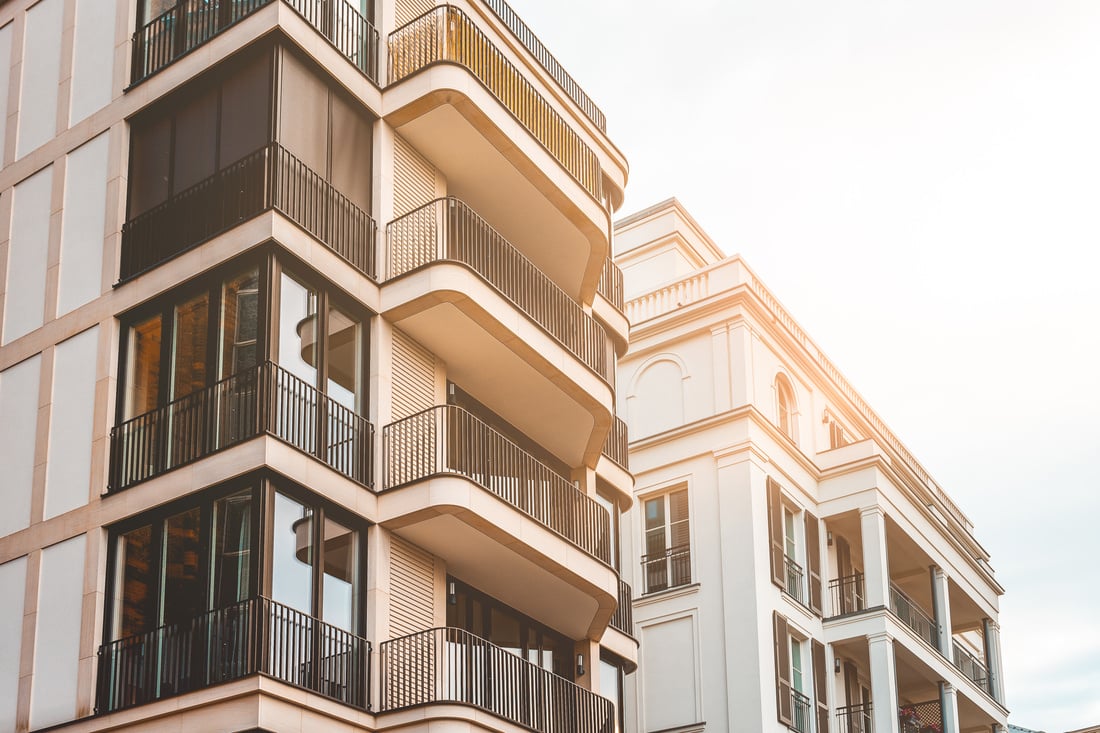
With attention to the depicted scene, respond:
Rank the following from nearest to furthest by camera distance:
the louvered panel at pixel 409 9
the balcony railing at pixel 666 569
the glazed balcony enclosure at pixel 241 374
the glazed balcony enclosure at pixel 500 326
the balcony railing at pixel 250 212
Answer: the glazed balcony enclosure at pixel 241 374 < the balcony railing at pixel 250 212 < the glazed balcony enclosure at pixel 500 326 < the louvered panel at pixel 409 9 < the balcony railing at pixel 666 569

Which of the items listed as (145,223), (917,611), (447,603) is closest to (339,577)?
(447,603)

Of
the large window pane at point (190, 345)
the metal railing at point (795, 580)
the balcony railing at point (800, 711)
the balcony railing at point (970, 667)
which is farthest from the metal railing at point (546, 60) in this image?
the balcony railing at point (970, 667)

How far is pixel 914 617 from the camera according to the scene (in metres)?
44.7

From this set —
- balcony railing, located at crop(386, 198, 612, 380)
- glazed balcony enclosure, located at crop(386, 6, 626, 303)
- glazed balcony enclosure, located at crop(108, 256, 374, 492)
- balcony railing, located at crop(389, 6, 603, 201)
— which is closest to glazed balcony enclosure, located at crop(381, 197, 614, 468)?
balcony railing, located at crop(386, 198, 612, 380)

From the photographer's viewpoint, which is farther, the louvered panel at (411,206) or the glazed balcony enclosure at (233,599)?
the louvered panel at (411,206)

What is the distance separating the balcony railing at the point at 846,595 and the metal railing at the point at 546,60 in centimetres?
1539

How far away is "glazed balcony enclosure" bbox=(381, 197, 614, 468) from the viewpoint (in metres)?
24.5

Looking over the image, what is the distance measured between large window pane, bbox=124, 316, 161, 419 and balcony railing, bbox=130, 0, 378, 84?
4342 mm

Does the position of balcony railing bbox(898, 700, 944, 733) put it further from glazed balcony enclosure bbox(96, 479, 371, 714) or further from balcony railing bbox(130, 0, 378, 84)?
balcony railing bbox(130, 0, 378, 84)

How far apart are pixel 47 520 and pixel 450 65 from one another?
384 inches

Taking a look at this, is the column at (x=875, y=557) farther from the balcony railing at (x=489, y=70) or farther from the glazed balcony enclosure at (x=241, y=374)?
the glazed balcony enclosure at (x=241, y=374)

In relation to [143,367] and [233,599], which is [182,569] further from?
[143,367]

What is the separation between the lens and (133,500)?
867 inches

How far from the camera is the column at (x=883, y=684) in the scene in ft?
126
